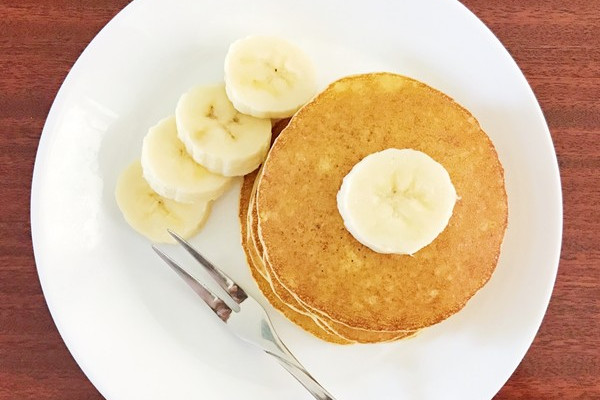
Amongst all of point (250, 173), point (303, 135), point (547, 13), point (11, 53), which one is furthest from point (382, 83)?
point (11, 53)

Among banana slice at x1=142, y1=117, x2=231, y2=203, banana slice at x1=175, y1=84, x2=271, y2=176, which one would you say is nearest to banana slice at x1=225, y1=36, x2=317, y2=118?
banana slice at x1=175, y1=84, x2=271, y2=176

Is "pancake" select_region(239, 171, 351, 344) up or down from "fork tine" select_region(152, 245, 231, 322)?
up

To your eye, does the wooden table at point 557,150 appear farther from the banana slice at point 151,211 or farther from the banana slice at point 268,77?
the banana slice at point 268,77

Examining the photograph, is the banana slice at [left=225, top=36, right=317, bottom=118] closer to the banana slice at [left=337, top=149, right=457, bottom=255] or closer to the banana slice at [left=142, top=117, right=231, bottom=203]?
the banana slice at [left=142, top=117, right=231, bottom=203]

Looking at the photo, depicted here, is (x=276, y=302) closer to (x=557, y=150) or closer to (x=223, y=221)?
(x=223, y=221)

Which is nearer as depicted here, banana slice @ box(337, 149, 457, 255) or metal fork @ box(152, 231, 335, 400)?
banana slice @ box(337, 149, 457, 255)
